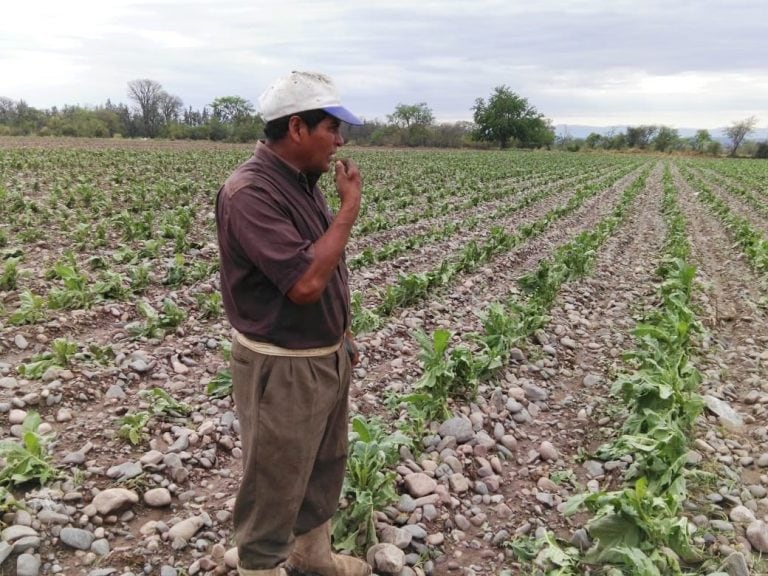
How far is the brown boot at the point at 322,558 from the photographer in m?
3.08

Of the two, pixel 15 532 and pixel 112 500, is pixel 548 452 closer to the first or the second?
pixel 112 500

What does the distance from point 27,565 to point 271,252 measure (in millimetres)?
2337

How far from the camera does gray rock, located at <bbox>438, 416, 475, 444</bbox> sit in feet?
15.0

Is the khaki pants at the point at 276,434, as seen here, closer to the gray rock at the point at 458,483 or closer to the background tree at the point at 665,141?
the gray rock at the point at 458,483

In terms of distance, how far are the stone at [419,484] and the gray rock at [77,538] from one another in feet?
6.44

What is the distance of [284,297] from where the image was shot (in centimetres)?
236

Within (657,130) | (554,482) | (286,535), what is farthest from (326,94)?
(657,130)

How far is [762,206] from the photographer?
2000 cm

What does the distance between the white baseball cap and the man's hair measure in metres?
0.02

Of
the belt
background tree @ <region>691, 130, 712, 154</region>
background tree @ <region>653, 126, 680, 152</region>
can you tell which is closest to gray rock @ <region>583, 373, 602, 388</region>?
the belt

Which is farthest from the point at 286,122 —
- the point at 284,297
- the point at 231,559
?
the point at 231,559

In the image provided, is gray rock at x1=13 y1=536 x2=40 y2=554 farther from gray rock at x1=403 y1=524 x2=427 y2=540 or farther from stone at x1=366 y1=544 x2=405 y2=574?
gray rock at x1=403 y1=524 x2=427 y2=540

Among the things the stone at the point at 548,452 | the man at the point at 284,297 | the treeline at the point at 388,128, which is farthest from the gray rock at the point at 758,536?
the treeline at the point at 388,128

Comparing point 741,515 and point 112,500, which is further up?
point 112,500
